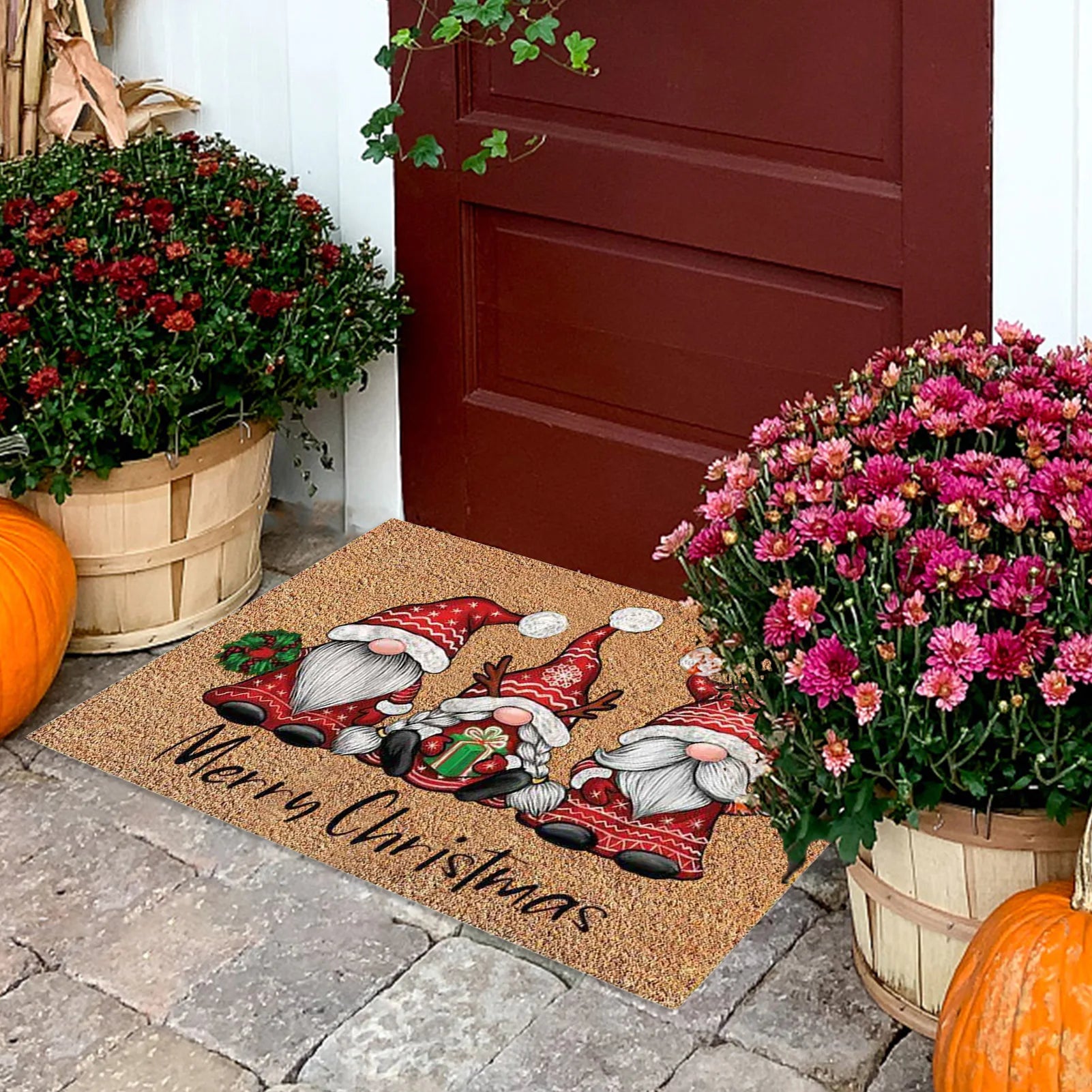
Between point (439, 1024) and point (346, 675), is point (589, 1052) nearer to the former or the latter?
point (439, 1024)

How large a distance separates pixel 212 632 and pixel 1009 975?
5.54ft

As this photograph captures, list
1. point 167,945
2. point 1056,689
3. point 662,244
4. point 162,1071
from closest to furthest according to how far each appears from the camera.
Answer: point 1056,689
point 162,1071
point 167,945
point 662,244

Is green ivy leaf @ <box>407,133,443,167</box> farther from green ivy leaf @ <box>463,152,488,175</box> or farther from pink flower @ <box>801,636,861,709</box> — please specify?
pink flower @ <box>801,636,861,709</box>

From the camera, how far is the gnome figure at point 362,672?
284 centimetres

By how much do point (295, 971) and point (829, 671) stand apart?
883mm

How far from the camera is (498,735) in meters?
2.79

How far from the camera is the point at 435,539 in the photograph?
339cm

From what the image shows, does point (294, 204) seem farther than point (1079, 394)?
Yes

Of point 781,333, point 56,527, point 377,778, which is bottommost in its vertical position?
point 377,778

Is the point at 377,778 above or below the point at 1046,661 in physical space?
below

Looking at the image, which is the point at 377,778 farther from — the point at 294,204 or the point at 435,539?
the point at 294,204

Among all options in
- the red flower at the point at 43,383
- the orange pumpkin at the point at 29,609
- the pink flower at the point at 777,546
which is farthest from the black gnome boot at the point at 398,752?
the pink flower at the point at 777,546

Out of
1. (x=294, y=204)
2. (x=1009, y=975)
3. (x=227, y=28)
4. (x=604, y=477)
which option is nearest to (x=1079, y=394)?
(x=1009, y=975)

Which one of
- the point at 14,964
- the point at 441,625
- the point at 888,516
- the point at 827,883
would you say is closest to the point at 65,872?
the point at 14,964
